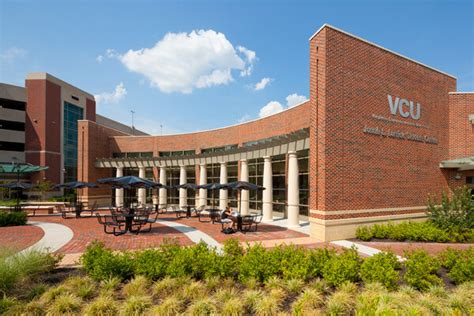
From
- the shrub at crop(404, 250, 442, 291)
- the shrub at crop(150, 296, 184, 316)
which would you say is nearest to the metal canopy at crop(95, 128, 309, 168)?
the shrub at crop(404, 250, 442, 291)

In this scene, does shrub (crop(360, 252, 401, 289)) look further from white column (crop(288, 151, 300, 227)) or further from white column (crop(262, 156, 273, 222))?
white column (crop(262, 156, 273, 222))

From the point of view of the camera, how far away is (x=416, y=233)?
1097cm

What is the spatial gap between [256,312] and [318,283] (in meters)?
1.77

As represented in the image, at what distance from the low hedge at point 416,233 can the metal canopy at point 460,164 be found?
479 centimetres

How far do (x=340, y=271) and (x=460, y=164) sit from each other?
1397 centimetres

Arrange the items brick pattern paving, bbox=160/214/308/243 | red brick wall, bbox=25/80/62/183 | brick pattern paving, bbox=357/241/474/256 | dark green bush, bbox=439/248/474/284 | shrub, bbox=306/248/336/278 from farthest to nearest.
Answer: red brick wall, bbox=25/80/62/183, brick pattern paving, bbox=160/214/308/243, brick pattern paving, bbox=357/241/474/256, shrub, bbox=306/248/336/278, dark green bush, bbox=439/248/474/284

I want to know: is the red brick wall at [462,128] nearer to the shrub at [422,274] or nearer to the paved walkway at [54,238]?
the shrub at [422,274]

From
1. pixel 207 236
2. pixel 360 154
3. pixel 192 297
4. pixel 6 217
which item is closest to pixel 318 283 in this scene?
pixel 192 297

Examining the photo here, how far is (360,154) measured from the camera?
12.2 metres

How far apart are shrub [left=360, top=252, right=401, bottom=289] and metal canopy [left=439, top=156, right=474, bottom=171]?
39.8ft

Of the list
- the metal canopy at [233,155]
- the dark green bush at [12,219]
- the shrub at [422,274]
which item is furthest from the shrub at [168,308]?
the dark green bush at [12,219]

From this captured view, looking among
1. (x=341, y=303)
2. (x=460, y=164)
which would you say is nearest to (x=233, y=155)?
(x=460, y=164)

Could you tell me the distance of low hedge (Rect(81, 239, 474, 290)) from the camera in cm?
590

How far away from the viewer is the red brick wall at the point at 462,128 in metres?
15.7
